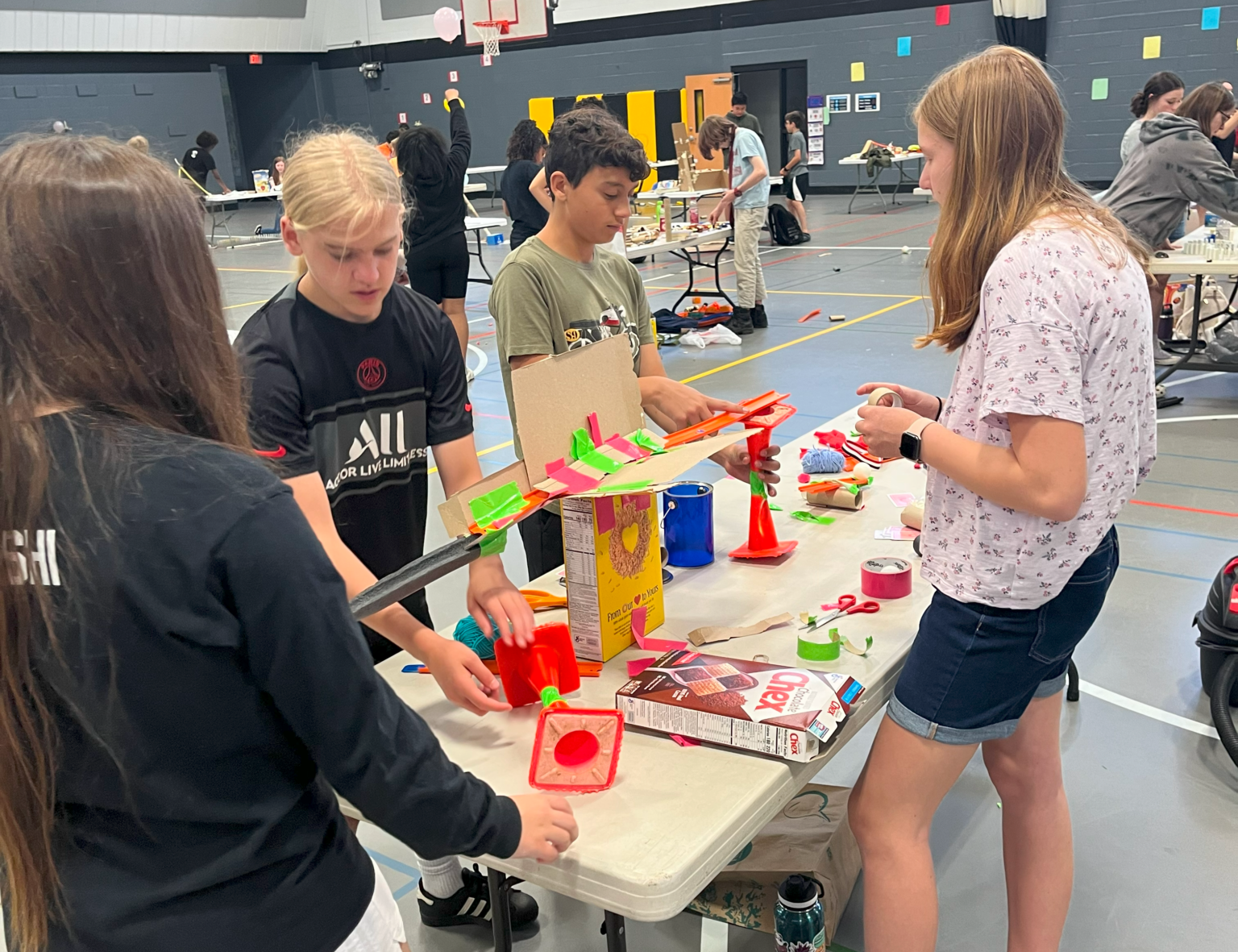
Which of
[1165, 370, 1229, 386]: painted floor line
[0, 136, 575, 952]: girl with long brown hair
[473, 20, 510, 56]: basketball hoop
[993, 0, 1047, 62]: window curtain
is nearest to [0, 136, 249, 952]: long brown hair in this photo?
[0, 136, 575, 952]: girl with long brown hair

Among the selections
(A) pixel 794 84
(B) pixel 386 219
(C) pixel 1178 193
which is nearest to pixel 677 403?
(B) pixel 386 219

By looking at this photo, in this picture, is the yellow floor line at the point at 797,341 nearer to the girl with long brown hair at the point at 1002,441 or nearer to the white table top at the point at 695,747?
the white table top at the point at 695,747

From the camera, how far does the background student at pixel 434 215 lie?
20.3 ft

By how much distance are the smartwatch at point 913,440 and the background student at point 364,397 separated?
0.62 metres

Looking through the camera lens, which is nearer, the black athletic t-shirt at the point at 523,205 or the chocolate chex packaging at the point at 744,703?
the chocolate chex packaging at the point at 744,703

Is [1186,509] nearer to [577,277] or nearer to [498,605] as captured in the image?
[577,277]

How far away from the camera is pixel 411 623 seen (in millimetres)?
1558

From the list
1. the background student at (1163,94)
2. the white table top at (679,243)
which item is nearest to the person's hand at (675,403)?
the background student at (1163,94)

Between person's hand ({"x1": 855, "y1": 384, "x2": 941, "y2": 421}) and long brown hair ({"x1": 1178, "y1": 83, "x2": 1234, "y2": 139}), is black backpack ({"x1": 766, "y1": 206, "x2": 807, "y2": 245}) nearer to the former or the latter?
long brown hair ({"x1": 1178, "y1": 83, "x2": 1234, "y2": 139})

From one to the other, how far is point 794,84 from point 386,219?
55.1ft

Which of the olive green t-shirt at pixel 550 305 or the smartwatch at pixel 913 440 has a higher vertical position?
the olive green t-shirt at pixel 550 305

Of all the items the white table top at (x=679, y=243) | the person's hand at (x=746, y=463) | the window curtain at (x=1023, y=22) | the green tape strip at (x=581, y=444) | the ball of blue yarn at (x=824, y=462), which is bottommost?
the ball of blue yarn at (x=824, y=462)

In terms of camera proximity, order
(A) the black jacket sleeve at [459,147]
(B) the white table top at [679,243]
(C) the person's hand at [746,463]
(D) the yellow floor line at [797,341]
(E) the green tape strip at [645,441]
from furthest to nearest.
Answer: (B) the white table top at [679,243] → (D) the yellow floor line at [797,341] → (A) the black jacket sleeve at [459,147] → (C) the person's hand at [746,463] → (E) the green tape strip at [645,441]

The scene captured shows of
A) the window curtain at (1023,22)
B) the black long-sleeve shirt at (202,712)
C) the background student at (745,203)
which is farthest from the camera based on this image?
the window curtain at (1023,22)
